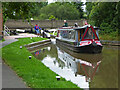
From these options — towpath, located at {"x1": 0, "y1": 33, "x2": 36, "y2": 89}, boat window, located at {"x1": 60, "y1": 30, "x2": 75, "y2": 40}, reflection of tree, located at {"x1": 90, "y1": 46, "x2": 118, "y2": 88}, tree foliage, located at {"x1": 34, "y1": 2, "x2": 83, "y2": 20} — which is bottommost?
reflection of tree, located at {"x1": 90, "y1": 46, "x2": 118, "y2": 88}

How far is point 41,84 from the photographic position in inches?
285

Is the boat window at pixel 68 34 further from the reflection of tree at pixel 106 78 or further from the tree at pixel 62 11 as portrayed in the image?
the tree at pixel 62 11

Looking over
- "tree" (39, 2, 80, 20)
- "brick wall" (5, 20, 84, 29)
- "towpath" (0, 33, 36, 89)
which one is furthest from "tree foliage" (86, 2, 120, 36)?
"tree" (39, 2, 80, 20)

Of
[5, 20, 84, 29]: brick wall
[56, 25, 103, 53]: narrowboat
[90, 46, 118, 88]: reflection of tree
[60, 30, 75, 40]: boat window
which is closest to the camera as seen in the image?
[90, 46, 118, 88]: reflection of tree

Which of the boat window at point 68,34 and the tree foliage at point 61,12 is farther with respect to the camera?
the tree foliage at point 61,12

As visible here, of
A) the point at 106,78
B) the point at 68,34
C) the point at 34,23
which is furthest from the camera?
the point at 34,23

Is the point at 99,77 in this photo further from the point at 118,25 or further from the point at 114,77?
the point at 118,25

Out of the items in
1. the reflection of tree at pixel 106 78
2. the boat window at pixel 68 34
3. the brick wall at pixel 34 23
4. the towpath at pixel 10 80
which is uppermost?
the brick wall at pixel 34 23

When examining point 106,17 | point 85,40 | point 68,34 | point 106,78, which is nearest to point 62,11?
point 106,17

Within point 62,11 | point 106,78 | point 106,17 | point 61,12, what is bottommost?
point 106,78

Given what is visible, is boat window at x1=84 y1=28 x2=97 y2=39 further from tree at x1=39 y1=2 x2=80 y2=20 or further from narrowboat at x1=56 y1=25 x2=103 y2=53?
tree at x1=39 y1=2 x2=80 y2=20

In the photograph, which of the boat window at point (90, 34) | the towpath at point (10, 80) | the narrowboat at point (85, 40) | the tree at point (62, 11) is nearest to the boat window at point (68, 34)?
the narrowboat at point (85, 40)

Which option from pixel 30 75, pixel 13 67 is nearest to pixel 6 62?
pixel 13 67

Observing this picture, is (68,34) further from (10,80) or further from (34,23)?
(34,23)
